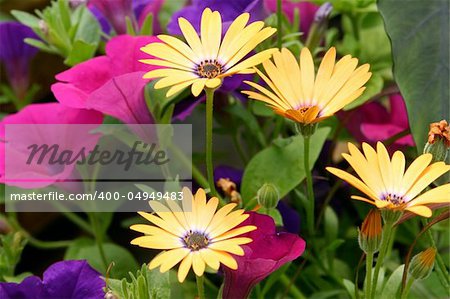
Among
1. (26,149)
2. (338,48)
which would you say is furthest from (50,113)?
(338,48)

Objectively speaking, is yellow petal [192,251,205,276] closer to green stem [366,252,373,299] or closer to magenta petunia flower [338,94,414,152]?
green stem [366,252,373,299]

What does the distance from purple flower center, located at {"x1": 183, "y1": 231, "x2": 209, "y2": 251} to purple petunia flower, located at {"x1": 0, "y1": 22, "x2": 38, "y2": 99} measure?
340 millimetres

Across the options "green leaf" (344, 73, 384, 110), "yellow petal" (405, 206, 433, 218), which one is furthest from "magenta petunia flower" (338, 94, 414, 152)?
"yellow petal" (405, 206, 433, 218)

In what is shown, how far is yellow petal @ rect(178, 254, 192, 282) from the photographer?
0.29 m

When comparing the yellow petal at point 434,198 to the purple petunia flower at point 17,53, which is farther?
the purple petunia flower at point 17,53

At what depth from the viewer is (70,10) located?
584 millimetres

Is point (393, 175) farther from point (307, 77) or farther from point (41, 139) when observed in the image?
point (41, 139)

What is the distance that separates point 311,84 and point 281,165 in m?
0.09

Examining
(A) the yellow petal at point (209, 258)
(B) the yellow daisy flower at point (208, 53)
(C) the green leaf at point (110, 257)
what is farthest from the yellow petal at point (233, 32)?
(C) the green leaf at point (110, 257)

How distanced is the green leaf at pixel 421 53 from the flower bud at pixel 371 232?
5.5 inches

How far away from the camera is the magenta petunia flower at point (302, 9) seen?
573 mm

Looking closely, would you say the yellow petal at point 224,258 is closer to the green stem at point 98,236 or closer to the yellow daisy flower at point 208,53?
the yellow daisy flower at point 208,53

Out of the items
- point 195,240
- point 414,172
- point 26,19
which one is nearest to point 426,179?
point 414,172

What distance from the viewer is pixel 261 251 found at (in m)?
0.36
